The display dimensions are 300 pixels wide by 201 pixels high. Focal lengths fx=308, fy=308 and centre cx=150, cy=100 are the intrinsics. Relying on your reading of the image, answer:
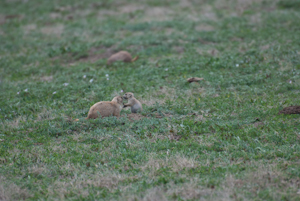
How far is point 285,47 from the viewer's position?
36.3ft

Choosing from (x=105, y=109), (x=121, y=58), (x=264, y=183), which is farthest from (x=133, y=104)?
(x=121, y=58)

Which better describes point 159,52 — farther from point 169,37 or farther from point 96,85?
point 96,85

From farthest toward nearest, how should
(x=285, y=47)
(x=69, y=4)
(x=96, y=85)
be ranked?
(x=69, y=4), (x=285, y=47), (x=96, y=85)

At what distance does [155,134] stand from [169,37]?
7933mm

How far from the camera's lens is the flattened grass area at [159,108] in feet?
16.6

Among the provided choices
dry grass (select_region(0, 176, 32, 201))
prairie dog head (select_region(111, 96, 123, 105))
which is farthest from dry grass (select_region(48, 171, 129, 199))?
prairie dog head (select_region(111, 96, 123, 105))

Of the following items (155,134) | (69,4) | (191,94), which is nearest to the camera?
(155,134)

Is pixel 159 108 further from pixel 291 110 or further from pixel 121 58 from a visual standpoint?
pixel 121 58

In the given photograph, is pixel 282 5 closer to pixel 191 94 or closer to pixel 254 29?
pixel 254 29

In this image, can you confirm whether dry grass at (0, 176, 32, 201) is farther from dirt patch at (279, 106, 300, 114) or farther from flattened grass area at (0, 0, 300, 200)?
dirt patch at (279, 106, 300, 114)

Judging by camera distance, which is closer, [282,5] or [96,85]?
[96,85]

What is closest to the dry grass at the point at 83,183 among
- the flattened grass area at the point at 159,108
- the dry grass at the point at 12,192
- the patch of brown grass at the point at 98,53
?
the flattened grass area at the point at 159,108

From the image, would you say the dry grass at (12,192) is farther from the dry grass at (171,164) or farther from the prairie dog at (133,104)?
the prairie dog at (133,104)

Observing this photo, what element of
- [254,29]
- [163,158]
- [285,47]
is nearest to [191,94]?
[163,158]
